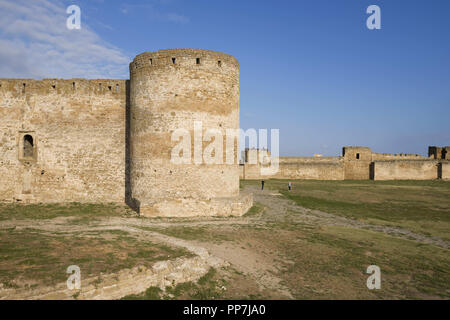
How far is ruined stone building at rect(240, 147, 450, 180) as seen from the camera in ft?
108

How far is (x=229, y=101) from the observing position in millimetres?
14141

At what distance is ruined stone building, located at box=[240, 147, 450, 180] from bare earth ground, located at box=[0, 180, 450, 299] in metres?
19.4

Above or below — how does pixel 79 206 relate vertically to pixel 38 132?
below

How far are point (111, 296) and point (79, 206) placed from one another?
10.6 meters

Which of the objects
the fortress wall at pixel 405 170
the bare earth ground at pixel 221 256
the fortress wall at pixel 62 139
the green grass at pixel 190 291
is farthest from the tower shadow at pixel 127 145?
the fortress wall at pixel 405 170

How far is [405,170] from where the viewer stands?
112 ft

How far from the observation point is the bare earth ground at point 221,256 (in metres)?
5.80

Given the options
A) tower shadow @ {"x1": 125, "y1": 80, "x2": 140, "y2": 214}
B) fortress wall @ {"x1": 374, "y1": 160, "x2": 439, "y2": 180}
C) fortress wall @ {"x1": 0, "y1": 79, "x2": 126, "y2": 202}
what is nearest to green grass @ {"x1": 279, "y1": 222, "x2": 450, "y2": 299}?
tower shadow @ {"x1": 125, "y1": 80, "x2": 140, "y2": 214}

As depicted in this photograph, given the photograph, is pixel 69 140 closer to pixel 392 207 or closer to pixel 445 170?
pixel 392 207

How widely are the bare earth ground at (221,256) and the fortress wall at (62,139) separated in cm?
197

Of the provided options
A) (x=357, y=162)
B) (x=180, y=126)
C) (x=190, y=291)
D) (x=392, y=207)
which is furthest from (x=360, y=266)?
(x=357, y=162)

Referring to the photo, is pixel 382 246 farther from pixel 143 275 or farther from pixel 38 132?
pixel 38 132

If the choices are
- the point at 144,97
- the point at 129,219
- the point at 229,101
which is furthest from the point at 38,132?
the point at 229,101

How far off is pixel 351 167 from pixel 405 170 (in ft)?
20.1
